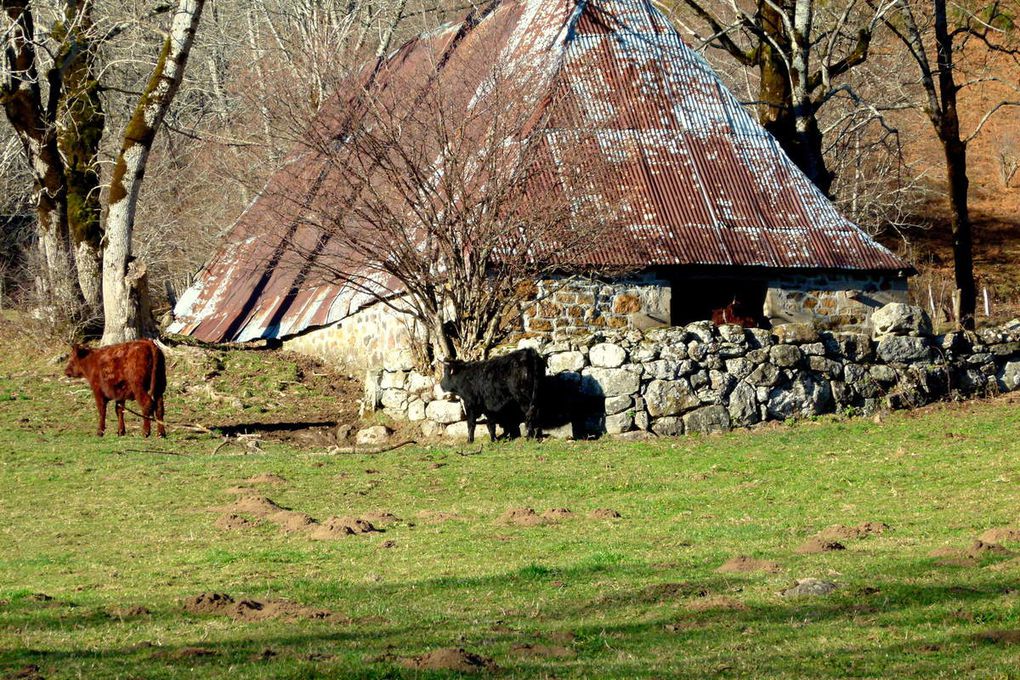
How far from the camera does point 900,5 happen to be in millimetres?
28828

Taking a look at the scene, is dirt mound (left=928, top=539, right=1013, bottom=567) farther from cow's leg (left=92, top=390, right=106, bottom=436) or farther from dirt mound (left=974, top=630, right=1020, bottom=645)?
cow's leg (left=92, top=390, right=106, bottom=436)

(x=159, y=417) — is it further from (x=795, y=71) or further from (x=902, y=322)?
(x=795, y=71)

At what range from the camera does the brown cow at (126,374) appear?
59.3ft

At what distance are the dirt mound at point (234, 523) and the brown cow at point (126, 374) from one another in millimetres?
6214

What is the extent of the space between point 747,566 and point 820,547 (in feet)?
3.16

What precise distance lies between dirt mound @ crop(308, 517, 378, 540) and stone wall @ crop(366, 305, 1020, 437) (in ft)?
19.6

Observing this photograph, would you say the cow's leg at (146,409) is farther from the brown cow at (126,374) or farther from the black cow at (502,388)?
the black cow at (502,388)

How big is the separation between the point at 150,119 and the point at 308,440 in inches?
307

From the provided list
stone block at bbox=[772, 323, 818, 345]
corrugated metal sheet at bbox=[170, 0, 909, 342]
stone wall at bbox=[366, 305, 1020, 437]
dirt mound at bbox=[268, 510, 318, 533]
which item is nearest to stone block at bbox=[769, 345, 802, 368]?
stone wall at bbox=[366, 305, 1020, 437]

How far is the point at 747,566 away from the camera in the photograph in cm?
967

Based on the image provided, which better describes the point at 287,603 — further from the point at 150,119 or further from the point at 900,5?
the point at 900,5

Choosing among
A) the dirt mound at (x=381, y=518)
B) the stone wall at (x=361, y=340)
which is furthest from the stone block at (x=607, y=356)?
the dirt mound at (x=381, y=518)

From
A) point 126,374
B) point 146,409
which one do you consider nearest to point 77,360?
point 126,374

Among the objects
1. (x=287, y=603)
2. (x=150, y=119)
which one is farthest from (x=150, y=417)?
(x=287, y=603)
